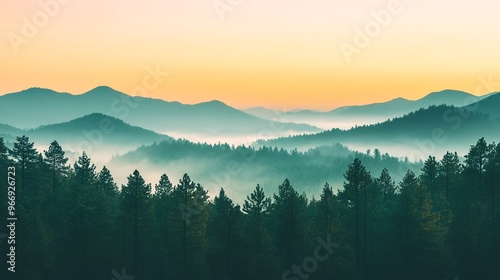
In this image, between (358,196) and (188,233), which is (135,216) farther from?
(358,196)

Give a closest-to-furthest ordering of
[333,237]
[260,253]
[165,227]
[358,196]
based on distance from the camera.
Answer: [260,253] → [333,237] → [165,227] → [358,196]

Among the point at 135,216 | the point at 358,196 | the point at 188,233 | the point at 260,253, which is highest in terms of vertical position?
the point at 358,196

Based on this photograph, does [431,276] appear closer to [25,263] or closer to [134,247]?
[134,247]

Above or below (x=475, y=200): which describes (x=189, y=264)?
below

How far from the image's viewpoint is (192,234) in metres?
55.4

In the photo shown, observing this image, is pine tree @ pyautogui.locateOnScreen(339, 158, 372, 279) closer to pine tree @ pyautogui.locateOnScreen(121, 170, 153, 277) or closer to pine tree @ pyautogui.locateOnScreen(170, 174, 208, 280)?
pine tree @ pyautogui.locateOnScreen(170, 174, 208, 280)

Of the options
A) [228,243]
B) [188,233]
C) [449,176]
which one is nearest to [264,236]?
[228,243]

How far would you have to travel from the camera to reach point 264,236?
180 feet

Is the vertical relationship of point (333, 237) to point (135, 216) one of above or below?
below

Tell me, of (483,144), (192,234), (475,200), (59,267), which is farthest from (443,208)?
(59,267)

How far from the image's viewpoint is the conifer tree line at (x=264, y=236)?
5456 cm

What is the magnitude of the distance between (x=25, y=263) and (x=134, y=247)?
10.1 m

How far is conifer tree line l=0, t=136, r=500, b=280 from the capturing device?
5456 cm

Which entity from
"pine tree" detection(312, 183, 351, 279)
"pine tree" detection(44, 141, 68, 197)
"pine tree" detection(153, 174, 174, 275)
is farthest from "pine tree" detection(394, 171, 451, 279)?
"pine tree" detection(44, 141, 68, 197)
